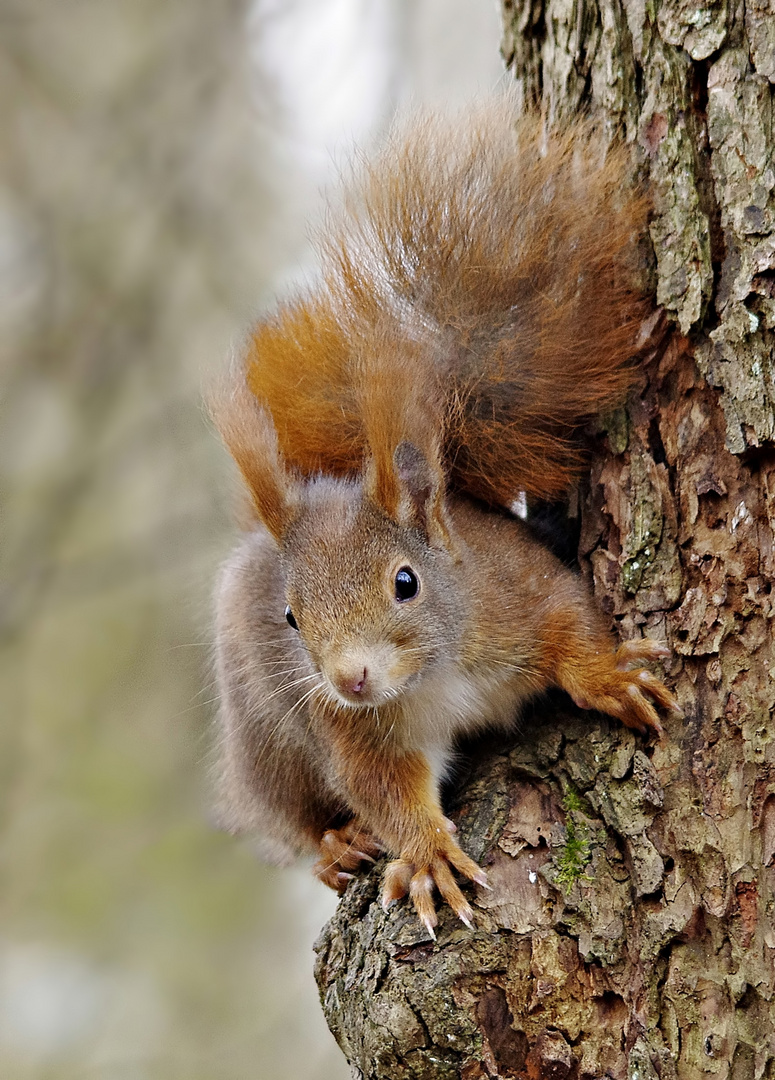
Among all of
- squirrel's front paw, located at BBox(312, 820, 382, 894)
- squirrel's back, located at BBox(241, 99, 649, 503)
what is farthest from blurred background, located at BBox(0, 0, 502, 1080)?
squirrel's back, located at BBox(241, 99, 649, 503)

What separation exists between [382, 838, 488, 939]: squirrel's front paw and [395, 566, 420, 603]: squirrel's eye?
0.35 m

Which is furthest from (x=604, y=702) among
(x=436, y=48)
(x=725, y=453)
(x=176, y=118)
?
(x=436, y=48)

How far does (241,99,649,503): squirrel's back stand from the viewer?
1.49 metres

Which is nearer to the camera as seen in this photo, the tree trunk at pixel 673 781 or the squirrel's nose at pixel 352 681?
the tree trunk at pixel 673 781

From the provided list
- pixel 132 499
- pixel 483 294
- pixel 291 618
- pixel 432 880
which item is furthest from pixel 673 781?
pixel 132 499

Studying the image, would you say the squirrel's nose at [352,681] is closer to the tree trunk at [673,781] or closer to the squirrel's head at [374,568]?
the squirrel's head at [374,568]

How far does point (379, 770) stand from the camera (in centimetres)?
168

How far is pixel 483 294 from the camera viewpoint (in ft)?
5.04

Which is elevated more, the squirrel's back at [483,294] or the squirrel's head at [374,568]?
the squirrel's back at [483,294]

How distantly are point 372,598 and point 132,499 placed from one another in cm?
213

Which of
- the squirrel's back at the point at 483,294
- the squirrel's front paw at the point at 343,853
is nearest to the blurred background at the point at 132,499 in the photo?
the squirrel's front paw at the point at 343,853

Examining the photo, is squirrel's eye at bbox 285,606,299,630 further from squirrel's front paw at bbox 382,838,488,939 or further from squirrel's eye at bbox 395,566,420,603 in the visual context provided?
squirrel's front paw at bbox 382,838,488,939

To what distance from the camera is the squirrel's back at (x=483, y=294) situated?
1.49 meters

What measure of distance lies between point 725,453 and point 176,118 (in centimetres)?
253
